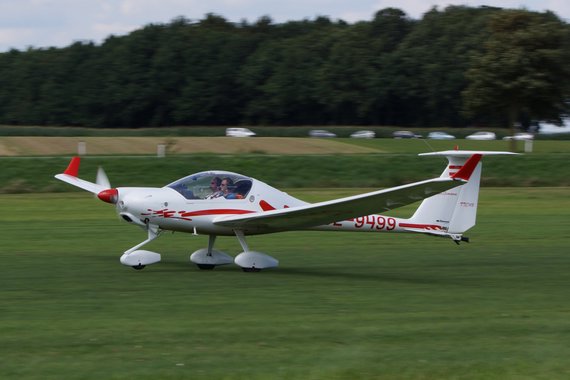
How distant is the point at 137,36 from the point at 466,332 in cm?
10648

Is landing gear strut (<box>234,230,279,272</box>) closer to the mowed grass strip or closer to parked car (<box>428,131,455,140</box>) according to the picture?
the mowed grass strip

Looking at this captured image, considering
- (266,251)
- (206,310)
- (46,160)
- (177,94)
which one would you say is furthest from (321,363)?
(177,94)

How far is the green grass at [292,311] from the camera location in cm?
917

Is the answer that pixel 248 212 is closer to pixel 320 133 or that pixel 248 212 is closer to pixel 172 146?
pixel 172 146

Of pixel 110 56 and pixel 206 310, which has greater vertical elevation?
pixel 110 56

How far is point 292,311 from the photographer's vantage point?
11914mm

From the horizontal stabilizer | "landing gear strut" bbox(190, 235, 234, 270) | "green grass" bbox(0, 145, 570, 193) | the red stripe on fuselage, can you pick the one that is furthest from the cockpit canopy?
"green grass" bbox(0, 145, 570, 193)

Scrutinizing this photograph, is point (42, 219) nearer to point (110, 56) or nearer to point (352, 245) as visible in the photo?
point (352, 245)

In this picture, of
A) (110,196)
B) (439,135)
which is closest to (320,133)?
(439,135)

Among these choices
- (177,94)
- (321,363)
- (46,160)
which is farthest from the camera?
(177,94)

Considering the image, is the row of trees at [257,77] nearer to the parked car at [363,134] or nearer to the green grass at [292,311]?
the parked car at [363,134]

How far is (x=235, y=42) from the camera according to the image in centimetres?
11544

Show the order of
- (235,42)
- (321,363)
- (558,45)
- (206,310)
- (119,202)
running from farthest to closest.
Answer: (235,42) → (558,45) → (119,202) → (206,310) → (321,363)

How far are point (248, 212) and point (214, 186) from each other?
71 centimetres
